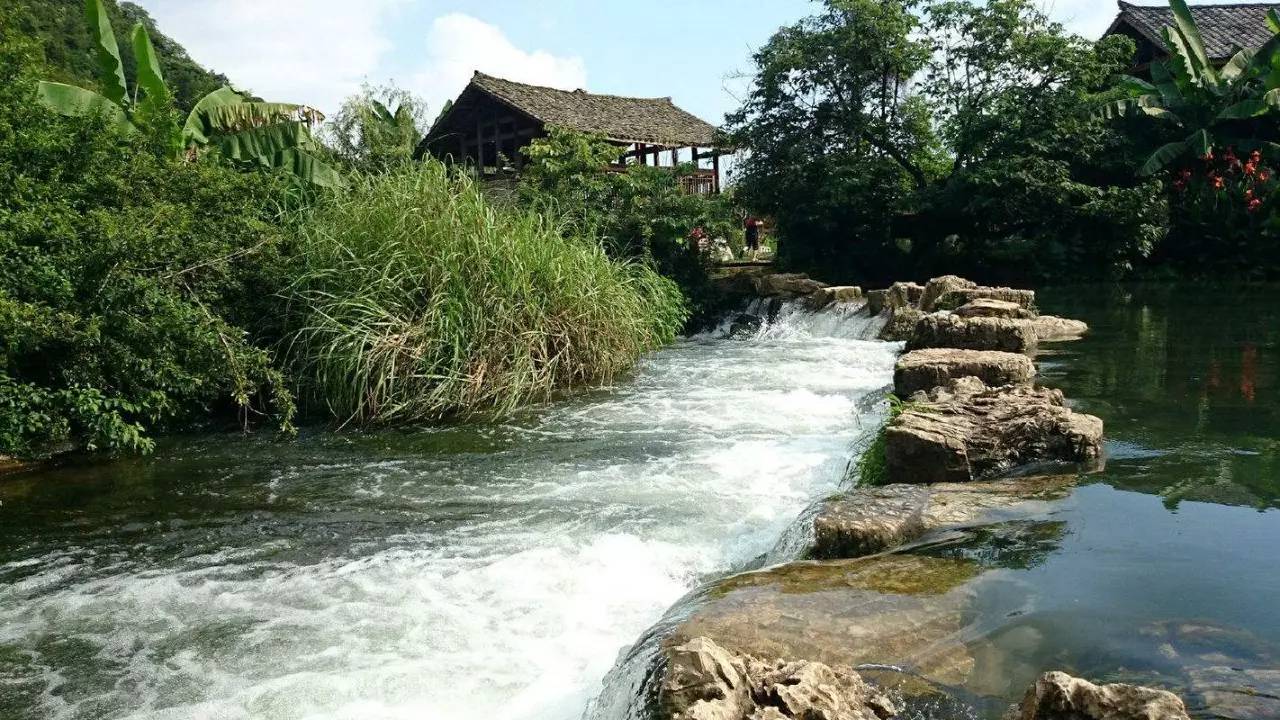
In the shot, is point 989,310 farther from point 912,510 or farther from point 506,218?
point 912,510

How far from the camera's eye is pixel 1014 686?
7.90ft

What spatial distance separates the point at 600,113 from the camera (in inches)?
967

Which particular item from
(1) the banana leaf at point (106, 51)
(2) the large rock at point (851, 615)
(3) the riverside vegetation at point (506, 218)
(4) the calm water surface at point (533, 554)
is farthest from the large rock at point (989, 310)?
(1) the banana leaf at point (106, 51)

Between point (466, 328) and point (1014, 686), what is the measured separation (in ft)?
21.5

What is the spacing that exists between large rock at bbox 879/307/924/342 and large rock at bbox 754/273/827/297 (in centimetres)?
289

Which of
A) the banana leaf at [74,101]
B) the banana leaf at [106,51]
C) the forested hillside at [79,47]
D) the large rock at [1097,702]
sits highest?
the forested hillside at [79,47]

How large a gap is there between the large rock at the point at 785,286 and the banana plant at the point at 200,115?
26.1 ft

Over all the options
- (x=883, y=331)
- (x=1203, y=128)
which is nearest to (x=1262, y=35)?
(x=1203, y=128)

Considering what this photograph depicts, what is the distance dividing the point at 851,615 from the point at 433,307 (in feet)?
20.0

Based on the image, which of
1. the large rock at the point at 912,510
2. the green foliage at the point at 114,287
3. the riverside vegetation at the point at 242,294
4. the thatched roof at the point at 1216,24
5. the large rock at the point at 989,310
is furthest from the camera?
the thatched roof at the point at 1216,24

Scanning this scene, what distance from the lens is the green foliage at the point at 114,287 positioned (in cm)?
660

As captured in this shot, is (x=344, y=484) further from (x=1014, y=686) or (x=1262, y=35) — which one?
(x=1262, y=35)

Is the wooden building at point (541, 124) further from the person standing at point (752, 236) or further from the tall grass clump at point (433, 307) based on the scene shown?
the tall grass clump at point (433, 307)

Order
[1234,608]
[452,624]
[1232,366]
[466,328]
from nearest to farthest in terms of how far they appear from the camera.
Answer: [1234,608] < [452,624] < [1232,366] < [466,328]
